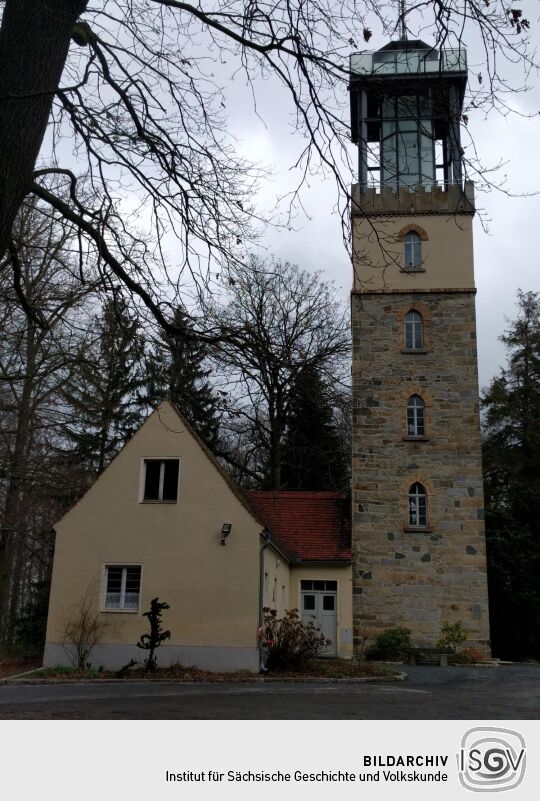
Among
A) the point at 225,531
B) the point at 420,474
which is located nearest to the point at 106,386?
the point at 225,531

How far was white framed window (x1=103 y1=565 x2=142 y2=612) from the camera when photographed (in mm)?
20875

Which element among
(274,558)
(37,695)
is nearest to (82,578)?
(274,558)

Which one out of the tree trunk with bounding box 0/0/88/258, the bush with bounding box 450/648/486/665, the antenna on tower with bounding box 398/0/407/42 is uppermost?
the antenna on tower with bounding box 398/0/407/42

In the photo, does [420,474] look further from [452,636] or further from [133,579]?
[133,579]

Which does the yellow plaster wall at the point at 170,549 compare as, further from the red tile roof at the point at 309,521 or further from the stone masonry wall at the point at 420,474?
the stone masonry wall at the point at 420,474

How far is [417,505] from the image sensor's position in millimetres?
26141

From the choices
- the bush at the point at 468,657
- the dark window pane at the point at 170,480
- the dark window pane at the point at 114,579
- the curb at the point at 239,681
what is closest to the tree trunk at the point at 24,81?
the curb at the point at 239,681

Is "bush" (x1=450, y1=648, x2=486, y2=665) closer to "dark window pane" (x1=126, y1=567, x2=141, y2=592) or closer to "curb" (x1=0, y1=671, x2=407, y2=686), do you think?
"curb" (x1=0, y1=671, x2=407, y2=686)

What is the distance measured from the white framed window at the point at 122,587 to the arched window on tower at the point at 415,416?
33.7 feet

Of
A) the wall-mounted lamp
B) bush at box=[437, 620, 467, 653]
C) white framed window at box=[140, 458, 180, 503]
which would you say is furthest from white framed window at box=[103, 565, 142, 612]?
bush at box=[437, 620, 467, 653]

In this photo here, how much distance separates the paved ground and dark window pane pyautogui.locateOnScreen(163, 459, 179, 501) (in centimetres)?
554

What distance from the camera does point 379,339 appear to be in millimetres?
27562

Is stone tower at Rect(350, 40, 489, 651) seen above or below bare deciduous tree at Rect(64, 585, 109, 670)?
above
